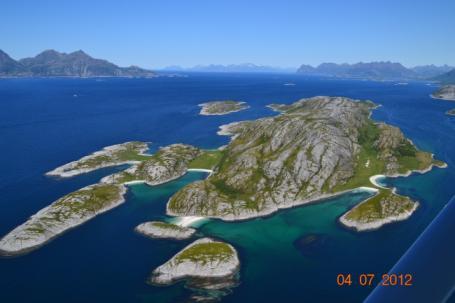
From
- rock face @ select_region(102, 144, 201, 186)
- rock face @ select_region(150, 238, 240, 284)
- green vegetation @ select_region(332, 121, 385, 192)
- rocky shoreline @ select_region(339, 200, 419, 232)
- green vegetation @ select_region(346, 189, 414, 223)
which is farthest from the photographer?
rock face @ select_region(102, 144, 201, 186)

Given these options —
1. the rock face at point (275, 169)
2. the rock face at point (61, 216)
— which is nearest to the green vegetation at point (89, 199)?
the rock face at point (61, 216)

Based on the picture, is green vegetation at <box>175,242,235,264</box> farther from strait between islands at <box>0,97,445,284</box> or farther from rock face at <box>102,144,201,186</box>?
rock face at <box>102,144,201,186</box>

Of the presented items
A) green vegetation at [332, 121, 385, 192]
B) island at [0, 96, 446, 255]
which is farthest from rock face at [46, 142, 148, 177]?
green vegetation at [332, 121, 385, 192]

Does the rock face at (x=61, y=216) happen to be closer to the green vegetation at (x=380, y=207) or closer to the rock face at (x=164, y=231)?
the rock face at (x=164, y=231)

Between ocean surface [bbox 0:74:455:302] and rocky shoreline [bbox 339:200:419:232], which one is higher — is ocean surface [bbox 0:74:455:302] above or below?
below

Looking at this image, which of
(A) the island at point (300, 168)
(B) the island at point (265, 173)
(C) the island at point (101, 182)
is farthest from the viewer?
(A) the island at point (300, 168)

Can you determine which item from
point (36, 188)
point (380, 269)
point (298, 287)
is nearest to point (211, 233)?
point (298, 287)

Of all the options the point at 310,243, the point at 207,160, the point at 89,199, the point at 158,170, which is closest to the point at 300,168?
the point at 310,243
